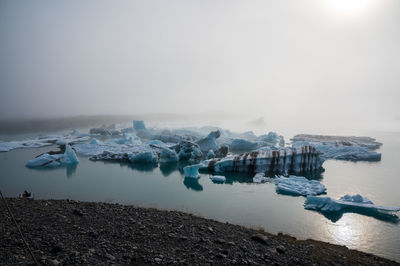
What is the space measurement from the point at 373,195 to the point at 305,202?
141 inches

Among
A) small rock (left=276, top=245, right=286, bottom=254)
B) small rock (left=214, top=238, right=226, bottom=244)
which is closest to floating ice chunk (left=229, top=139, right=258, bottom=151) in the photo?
small rock (left=276, top=245, right=286, bottom=254)

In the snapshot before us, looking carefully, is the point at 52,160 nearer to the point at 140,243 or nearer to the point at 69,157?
the point at 69,157

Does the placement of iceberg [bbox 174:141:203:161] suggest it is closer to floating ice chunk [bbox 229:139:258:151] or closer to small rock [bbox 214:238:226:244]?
floating ice chunk [bbox 229:139:258:151]

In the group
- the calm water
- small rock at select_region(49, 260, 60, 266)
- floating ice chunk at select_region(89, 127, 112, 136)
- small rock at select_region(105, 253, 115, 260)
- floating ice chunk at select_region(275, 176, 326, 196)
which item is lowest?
the calm water

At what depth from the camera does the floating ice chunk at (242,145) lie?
21966 millimetres

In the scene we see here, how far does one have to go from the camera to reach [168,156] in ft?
55.7

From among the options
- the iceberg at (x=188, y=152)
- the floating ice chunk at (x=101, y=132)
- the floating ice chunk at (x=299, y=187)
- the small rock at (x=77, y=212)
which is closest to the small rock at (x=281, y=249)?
the small rock at (x=77, y=212)

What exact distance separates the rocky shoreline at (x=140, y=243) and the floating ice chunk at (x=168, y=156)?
35.9 ft

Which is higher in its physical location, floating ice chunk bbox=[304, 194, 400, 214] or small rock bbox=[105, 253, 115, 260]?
small rock bbox=[105, 253, 115, 260]

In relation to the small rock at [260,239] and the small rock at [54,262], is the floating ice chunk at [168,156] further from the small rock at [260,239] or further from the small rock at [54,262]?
the small rock at [54,262]

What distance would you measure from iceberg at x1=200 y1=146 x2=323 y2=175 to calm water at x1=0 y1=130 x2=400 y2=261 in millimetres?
948

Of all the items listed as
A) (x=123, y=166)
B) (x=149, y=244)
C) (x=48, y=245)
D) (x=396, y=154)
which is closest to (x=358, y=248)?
(x=149, y=244)

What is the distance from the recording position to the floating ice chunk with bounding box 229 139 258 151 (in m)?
22.0

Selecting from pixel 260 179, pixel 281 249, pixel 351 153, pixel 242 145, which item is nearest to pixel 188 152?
pixel 242 145
